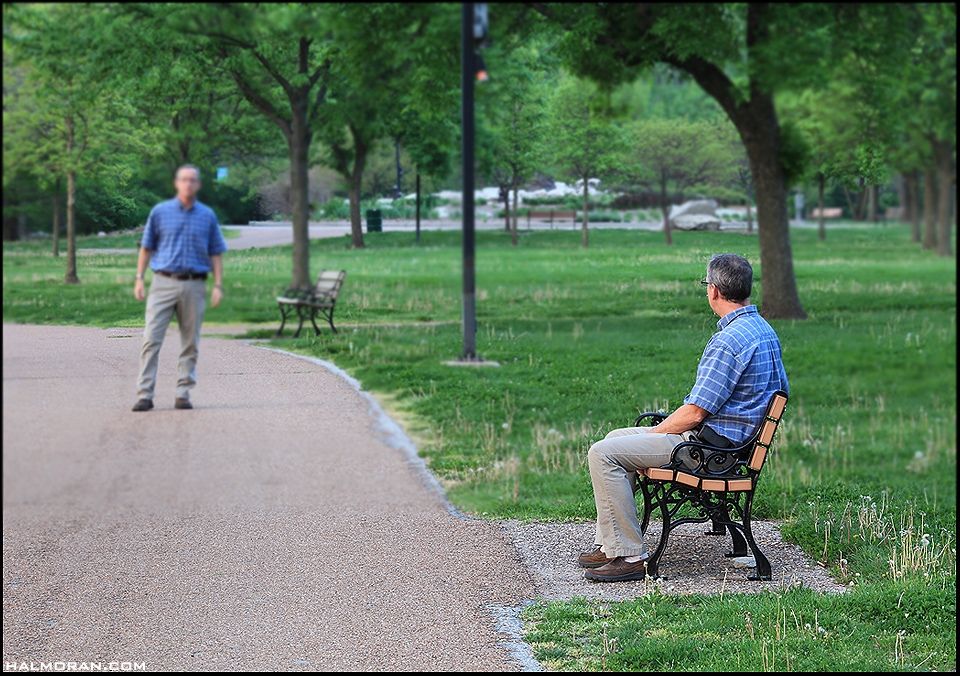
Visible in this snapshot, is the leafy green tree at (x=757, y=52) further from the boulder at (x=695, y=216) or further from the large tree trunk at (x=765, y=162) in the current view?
the boulder at (x=695, y=216)

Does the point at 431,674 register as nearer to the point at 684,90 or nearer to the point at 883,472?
the point at 684,90

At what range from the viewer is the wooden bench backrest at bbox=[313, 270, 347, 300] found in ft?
14.5

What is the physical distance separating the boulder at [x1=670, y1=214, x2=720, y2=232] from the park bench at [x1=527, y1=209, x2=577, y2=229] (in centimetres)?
71

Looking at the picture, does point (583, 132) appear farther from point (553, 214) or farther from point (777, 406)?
point (777, 406)

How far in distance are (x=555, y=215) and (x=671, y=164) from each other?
2.64 ft

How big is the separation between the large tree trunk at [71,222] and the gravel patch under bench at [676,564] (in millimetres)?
2470

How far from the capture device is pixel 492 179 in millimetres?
5445

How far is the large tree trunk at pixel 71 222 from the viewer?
3279 millimetres

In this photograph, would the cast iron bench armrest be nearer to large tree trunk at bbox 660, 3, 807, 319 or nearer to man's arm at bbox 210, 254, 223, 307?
large tree trunk at bbox 660, 3, 807, 319

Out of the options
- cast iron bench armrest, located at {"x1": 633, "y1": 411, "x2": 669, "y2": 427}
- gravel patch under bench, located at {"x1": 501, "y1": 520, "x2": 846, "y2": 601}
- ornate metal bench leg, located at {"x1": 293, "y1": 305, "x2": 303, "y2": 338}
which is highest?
ornate metal bench leg, located at {"x1": 293, "y1": 305, "x2": 303, "y2": 338}

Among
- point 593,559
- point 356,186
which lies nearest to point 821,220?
point 593,559

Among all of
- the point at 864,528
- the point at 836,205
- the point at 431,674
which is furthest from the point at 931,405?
the point at 431,674
